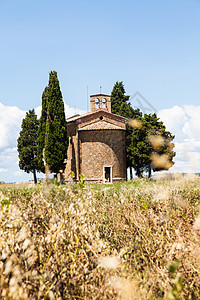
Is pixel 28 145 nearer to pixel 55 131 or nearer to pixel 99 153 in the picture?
pixel 55 131

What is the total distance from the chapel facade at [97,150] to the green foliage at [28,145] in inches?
207

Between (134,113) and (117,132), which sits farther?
(134,113)

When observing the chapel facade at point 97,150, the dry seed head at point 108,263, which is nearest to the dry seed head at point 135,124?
the chapel facade at point 97,150

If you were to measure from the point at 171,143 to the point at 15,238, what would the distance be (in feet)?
86.8

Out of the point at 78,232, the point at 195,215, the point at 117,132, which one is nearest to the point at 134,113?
the point at 117,132

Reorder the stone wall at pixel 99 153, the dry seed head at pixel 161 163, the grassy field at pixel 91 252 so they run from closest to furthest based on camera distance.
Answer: the grassy field at pixel 91 252, the stone wall at pixel 99 153, the dry seed head at pixel 161 163

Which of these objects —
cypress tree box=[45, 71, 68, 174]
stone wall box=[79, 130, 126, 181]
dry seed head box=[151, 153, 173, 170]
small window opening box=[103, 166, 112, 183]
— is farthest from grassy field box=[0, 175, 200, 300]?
dry seed head box=[151, 153, 173, 170]

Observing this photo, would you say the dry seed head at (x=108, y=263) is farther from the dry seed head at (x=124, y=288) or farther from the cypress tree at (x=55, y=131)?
the cypress tree at (x=55, y=131)

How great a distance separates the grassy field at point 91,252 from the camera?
2812 millimetres

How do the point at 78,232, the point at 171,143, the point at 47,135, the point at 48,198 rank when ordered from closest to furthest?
the point at 78,232, the point at 48,198, the point at 47,135, the point at 171,143

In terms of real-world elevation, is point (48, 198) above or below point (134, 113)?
below

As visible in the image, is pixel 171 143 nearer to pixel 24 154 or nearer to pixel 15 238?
pixel 24 154

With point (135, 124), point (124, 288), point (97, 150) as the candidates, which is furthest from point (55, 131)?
point (124, 288)

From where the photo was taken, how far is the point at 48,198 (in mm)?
5422
